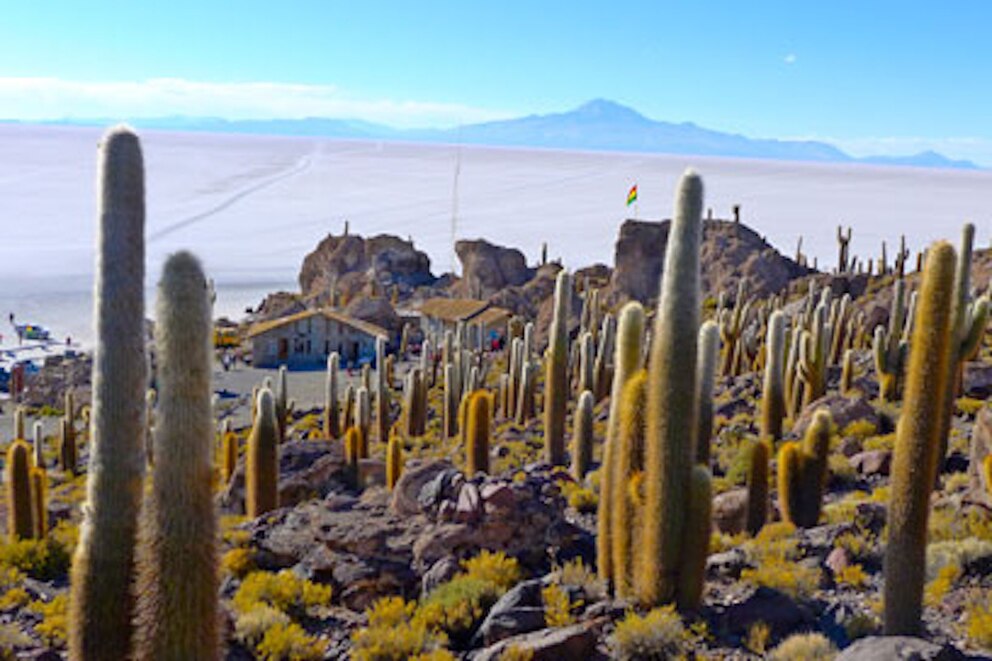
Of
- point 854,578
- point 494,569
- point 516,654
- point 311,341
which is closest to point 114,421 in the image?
point 516,654

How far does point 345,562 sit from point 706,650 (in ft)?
14.2

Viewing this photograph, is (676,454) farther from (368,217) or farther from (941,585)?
(368,217)

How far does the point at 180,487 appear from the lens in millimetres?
6285

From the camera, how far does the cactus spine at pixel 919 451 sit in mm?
8562

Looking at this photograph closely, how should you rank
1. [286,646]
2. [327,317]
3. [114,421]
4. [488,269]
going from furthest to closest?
[488,269] → [327,317] → [286,646] → [114,421]

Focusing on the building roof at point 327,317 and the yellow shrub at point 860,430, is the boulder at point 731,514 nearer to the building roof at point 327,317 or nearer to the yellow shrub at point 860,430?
the yellow shrub at point 860,430

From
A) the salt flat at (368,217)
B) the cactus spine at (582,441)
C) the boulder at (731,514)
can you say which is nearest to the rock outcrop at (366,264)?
the salt flat at (368,217)

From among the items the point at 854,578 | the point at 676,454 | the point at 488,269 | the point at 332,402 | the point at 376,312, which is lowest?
the point at 376,312

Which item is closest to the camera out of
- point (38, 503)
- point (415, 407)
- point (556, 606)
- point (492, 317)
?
point (556, 606)

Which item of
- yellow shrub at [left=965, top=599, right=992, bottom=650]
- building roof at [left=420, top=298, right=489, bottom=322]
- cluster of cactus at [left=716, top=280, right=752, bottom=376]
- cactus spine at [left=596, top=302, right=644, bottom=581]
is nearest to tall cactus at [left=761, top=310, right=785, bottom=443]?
cactus spine at [left=596, top=302, right=644, bottom=581]

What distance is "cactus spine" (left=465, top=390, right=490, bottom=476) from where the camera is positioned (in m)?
16.0

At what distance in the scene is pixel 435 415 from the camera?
107 feet

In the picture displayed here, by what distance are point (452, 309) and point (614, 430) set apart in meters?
41.5

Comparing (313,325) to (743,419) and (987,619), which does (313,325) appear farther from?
(987,619)
